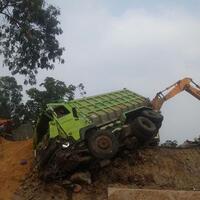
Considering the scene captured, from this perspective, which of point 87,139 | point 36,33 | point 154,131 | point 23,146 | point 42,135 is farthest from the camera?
point 36,33

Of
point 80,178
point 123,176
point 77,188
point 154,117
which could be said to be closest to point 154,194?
point 77,188

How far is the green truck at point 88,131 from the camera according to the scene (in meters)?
15.7

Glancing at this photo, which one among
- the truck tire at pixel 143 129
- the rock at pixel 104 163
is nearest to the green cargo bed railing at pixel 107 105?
the truck tire at pixel 143 129

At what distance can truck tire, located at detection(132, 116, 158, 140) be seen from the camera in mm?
16550

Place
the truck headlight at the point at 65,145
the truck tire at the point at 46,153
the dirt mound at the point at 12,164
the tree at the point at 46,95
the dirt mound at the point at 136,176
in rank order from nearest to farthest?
1. the truck headlight at the point at 65,145
2. the truck tire at the point at 46,153
3. the dirt mound at the point at 136,176
4. the dirt mound at the point at 12,164
5. the tree at the point at 46,95

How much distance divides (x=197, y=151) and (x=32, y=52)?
38.4 ft

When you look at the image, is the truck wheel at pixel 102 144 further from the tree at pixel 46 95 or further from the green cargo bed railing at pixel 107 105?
the tree at pixel 46 95

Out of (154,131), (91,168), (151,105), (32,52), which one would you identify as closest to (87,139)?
(91,168)

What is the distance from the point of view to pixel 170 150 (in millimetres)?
18922

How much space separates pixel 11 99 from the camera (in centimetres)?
2962

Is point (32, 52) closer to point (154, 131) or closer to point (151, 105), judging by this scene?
point (151, 105)

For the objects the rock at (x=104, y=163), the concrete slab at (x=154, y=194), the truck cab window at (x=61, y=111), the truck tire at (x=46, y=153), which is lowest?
the concrete slab at (x=154, y=194)

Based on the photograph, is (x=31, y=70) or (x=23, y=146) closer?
(x=23, y=146)

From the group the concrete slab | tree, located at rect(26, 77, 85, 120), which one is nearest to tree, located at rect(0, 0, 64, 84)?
tree, located at rect(26, 77, 85, 120)
